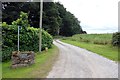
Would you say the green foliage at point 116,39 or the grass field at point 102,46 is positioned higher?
the green foliage at point 116,39

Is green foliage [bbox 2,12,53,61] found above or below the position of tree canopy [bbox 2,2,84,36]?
below

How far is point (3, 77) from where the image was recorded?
42.3 feet

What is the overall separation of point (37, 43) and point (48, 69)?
1146 cm

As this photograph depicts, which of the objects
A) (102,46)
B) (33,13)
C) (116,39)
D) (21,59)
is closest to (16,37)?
(21,59)

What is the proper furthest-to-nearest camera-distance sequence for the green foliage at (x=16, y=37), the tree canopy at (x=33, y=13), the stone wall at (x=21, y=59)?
the tree canopy at (x=33, y=13)
the green foliage at (x=16, y=37)
the stone wall at (x=21, y=59)

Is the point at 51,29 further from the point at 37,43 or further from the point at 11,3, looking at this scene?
the point at 37,43

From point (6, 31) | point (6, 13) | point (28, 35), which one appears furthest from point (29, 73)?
point (6, 13)

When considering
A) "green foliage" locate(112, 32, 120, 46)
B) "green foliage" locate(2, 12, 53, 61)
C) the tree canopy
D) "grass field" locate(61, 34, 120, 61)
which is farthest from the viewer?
the tree canopy

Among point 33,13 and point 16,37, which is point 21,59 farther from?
point 33,13

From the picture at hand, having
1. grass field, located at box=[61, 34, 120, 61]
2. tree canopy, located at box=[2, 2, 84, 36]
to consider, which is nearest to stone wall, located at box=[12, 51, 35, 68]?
grass field, located at box=[61, 34, 120, 61]

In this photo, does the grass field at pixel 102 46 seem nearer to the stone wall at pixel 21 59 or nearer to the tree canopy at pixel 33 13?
the tree canopy at pixel 33 13

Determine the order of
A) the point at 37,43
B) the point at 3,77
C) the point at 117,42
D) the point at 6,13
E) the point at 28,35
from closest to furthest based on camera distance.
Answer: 1. the point at 3,77
2. the point at 28,35
3. the point at 37,43
4. the point at 117,42
5. the point at 6,13

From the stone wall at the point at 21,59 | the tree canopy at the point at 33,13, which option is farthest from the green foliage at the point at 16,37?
the tree canopy at the point at 33,13

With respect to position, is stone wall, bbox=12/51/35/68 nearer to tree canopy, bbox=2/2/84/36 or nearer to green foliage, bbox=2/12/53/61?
green foliage, bbox=2/12/53/61
